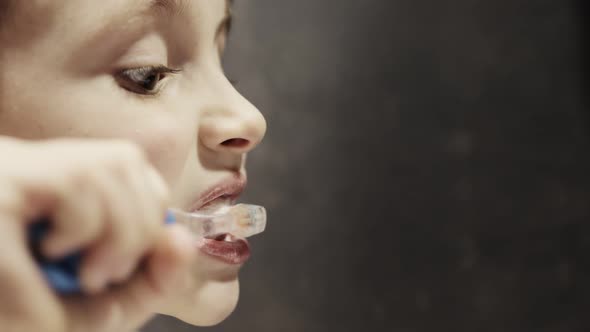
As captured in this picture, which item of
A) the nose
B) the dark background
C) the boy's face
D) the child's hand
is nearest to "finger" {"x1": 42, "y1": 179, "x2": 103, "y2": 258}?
the child's hand

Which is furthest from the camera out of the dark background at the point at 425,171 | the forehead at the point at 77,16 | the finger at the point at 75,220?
the dark background at the point at 425,171

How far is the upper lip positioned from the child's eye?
0.29ft

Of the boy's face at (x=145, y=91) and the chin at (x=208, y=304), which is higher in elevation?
the boy's face at (x=145, y=91)

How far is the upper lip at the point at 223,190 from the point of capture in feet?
1.67

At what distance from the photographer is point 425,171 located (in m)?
0.93

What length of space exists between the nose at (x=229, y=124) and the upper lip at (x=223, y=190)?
24mm

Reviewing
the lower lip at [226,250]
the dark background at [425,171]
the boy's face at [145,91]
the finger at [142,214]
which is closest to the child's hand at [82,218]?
the finger at [142,214]

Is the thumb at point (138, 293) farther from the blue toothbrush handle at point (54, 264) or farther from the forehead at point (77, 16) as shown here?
the forehead at point (77, 16)

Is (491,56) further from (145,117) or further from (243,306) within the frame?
(145,117)

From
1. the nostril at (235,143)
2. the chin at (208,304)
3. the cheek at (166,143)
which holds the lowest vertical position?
the chin at (208,304)

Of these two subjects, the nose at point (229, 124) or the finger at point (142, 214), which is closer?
the finger at point (142, 214)

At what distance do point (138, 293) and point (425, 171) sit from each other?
68cm

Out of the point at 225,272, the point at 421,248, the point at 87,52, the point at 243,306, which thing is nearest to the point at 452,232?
the point at 421,248

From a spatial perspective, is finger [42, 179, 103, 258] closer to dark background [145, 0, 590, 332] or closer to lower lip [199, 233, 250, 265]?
lower lip [199, 233, 250, 265]
